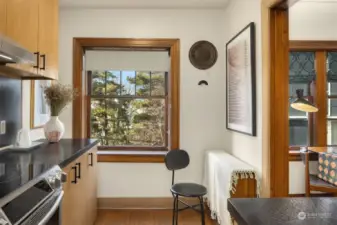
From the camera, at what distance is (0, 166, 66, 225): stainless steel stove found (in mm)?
1089

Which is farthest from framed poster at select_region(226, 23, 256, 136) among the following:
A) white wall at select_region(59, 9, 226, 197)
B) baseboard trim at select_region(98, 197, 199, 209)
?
baseboard trim at select_region(98, 197, 199, 209)

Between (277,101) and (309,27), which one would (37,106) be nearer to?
(277,101)

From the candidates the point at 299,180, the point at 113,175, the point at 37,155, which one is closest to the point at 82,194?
the point at 37,155

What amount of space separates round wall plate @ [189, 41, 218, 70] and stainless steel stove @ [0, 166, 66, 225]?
7.75 feet

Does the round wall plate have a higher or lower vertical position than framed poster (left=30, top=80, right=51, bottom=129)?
higher

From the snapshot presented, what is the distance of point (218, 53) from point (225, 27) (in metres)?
0.32

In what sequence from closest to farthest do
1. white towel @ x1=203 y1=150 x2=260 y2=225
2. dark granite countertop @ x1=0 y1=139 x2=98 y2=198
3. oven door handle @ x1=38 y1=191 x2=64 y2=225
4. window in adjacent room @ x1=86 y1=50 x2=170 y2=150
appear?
dark granite countertop @ x1=0 y1=139 x2=98 y2=198, oven door handle @ x1=38 y1=191 x2=64 y2=225, white towel @ x1=203 y1=150 x2=260 y2=225, window in adjacent room @ x1=86 y1=50 x2=170 y2=150

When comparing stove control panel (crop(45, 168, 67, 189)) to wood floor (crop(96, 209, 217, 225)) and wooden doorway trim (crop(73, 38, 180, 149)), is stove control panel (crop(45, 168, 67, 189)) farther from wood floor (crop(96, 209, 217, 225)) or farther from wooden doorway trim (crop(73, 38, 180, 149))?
wooden doorway trim (crop(73, 38, 180, 149))

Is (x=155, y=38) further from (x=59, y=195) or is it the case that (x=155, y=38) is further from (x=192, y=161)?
(x=59, y=195)

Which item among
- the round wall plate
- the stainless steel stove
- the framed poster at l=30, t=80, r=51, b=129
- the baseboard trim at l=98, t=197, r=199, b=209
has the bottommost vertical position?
the baseboard trim at l=98, t=197, r=199, b=209

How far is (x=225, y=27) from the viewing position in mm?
3660

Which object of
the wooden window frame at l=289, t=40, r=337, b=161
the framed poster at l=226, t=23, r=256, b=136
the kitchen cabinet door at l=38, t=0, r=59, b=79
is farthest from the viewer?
the wooden window frame at l=289, t=40, r=337, b=161

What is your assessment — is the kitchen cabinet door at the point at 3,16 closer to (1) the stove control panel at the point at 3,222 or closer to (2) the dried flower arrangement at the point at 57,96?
(2) the dried flower arrangement at the point at 57,96

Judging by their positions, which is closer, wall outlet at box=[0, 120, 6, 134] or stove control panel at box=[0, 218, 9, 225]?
stove control panel at box=[0, 218, 9, 225]
